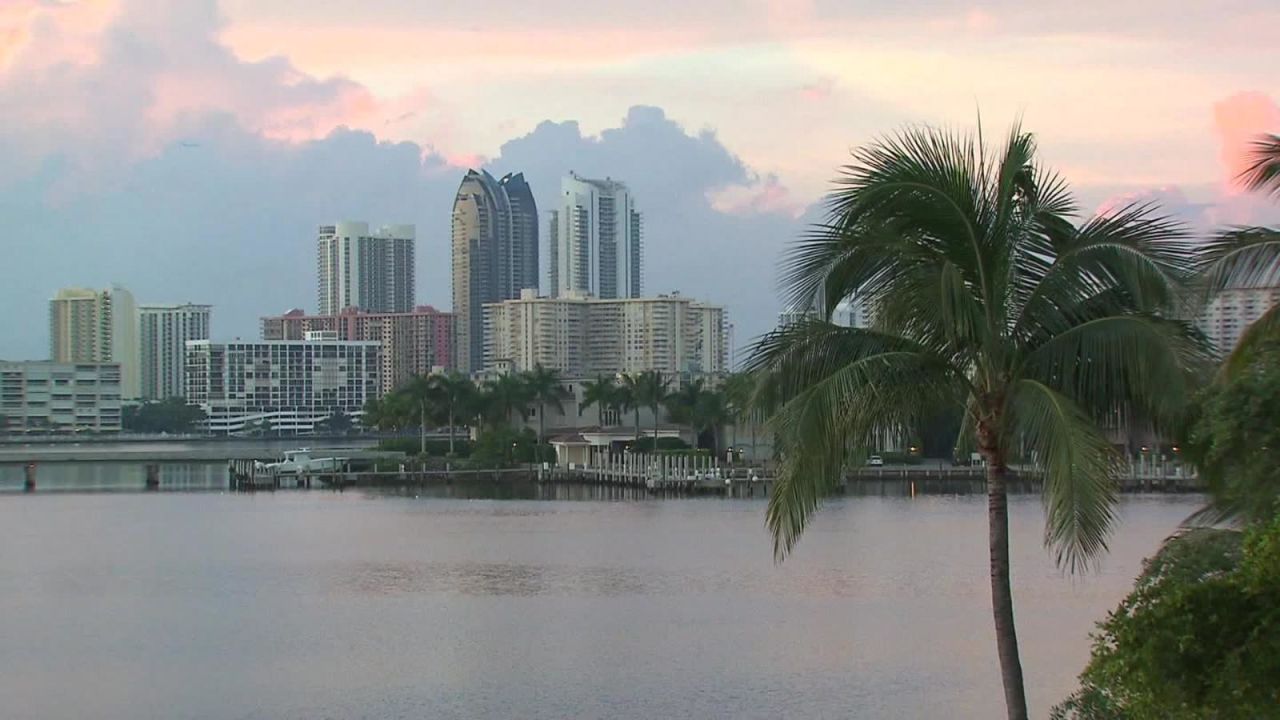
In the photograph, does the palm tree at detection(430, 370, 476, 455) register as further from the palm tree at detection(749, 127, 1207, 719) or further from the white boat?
the palm tree at detection(749, 127, 1207, 719)

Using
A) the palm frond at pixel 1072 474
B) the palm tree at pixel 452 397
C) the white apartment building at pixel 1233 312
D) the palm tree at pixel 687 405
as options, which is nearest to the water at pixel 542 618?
the white apartment building at pixel 1233 312

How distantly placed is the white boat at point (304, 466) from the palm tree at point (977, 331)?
332 ft

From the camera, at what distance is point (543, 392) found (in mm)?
125438

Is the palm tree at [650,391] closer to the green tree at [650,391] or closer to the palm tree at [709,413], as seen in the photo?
the green tree at [650,391]

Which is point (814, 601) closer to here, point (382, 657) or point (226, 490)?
point (382, 657)

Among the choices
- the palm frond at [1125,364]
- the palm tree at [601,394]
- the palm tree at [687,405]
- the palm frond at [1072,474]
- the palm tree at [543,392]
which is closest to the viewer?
the palm frond at [1072,474]

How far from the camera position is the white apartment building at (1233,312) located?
46.7 feet

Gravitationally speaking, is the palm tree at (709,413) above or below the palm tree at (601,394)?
below

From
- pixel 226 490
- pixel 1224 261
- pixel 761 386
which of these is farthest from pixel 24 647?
pixel 226 490

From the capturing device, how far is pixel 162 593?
4962 centimetres

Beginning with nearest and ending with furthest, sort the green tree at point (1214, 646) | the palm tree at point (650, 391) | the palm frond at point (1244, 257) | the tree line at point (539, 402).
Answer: the green tree at point (1214, 646) → the palm frond at point (1244, 257) → the tree line at point (539, 402) → the palm tree at point (650, 391)

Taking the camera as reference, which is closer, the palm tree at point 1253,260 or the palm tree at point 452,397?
the palm tree at point 1253,260

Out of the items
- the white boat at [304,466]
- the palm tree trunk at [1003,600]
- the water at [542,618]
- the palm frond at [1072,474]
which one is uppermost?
the palm frond at [1072,474]

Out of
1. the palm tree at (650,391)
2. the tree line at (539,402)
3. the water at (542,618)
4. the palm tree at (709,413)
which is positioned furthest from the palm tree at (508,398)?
the water at (542,618)
